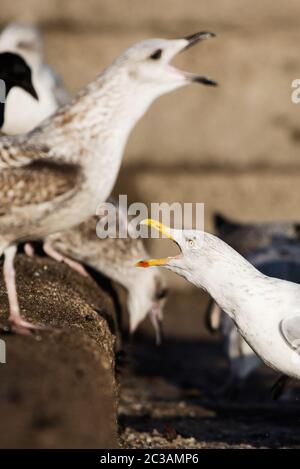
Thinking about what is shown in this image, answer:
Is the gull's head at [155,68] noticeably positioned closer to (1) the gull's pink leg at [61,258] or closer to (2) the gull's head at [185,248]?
(2) the gull's head at [185,248]

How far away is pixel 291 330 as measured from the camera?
16.4 ft

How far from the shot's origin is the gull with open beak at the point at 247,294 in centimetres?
505

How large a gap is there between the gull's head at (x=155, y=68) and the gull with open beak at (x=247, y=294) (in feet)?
3.17

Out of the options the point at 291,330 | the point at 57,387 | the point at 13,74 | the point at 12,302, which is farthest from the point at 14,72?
the point at 57,387

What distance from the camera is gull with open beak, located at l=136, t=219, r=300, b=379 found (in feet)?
16.6

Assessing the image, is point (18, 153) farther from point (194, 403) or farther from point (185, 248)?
point (194, 403)

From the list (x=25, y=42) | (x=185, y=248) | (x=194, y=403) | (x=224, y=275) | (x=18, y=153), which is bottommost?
(x=194, y=403)

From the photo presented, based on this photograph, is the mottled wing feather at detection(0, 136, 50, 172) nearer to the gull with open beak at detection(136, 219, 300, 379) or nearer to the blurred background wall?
the gull with open beak at detection(136, 219, 300, 379)

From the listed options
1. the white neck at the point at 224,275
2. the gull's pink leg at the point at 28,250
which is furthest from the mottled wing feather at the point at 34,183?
the gull's pink leg at the point at 28,250

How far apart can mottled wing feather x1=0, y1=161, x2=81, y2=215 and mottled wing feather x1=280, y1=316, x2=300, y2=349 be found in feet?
4.23

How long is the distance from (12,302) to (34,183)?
87 centimetres

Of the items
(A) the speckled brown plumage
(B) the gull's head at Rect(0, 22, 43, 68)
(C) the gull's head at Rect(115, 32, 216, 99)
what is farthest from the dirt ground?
(B) the gull's head at Rect(0, 22, 43, 68)

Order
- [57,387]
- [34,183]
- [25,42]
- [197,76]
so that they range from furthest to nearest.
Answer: [25,42], [197,76], [34,183], [57,387]

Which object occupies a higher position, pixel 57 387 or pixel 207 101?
pixel 207 101
